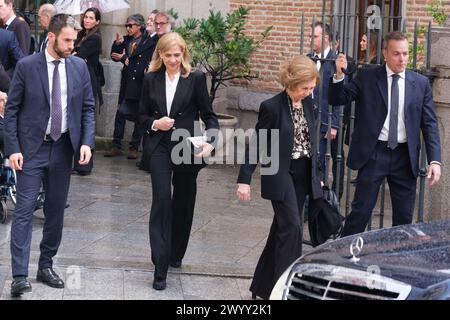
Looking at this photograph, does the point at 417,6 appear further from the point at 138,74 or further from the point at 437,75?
the point at 437,75

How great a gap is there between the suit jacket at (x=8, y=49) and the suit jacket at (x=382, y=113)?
139 inches

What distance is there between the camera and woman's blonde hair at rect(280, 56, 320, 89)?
26.6ft

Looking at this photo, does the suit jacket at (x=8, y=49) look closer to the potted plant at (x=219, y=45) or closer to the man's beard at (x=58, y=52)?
the man's beard at (x=58, y=52)

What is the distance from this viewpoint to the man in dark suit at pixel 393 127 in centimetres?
887

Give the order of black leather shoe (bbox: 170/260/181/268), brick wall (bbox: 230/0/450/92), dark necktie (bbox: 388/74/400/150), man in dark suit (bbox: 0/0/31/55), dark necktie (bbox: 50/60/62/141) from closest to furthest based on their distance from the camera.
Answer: dark necktie (bbox: 50/60/62/141) → dark necktie (bbox: 388/74/400/150) → black leather shoe (bbox: 170/260/181/268) → man in dark suit (bbox: 0/0/31/55) → brick wall (bbox: 230/0/450/92)

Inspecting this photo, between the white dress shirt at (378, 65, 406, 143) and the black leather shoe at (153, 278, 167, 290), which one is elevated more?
the white dress shirt at (378, 65, 406, 143)

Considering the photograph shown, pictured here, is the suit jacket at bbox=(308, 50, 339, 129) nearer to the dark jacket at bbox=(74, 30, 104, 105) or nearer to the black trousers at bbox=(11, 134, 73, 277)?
the black trousers at bbox=(11, 134, 73, 277)

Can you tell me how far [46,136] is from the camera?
838cm

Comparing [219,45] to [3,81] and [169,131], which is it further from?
[169,131]

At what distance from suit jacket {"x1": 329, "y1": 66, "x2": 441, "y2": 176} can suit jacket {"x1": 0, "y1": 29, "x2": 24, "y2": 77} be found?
3.54 metres

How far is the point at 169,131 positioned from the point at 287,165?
3.63 ft

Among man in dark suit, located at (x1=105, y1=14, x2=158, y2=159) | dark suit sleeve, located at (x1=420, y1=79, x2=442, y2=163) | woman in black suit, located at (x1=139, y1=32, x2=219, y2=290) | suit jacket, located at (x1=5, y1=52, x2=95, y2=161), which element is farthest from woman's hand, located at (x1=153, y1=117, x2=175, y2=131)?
man in dark suit, located at (x1=105, y1=14, x2=158, y2=159)

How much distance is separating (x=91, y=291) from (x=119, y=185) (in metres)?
4.85
